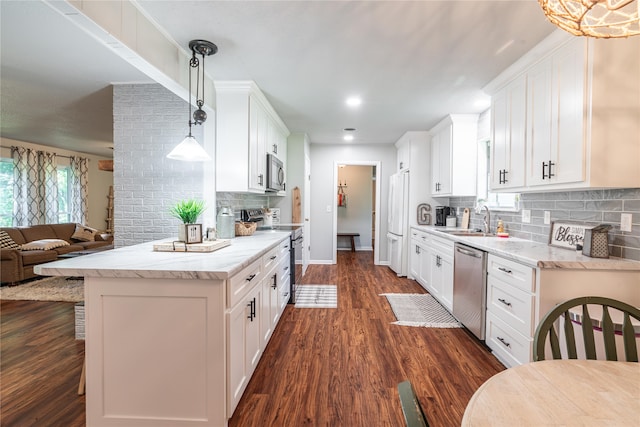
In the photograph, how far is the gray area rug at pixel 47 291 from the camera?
4.17 m

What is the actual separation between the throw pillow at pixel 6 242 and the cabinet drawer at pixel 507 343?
6422 mm

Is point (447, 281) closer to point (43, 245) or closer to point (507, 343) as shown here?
point (507, 343)

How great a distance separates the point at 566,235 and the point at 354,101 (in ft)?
7.84

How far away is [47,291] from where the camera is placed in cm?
446

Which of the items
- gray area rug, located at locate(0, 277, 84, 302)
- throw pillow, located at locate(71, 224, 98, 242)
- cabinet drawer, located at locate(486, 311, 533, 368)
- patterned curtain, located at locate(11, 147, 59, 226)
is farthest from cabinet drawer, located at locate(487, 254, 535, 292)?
patterned curtain, located at locate(11, 147, 59, 226)

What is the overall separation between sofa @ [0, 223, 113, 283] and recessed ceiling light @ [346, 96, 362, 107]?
4509mm

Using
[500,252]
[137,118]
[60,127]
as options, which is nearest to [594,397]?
[500,252]

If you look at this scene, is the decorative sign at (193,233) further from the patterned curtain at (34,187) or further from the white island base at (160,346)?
the patterned curtain at (34,187)

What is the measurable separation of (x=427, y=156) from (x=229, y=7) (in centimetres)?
403

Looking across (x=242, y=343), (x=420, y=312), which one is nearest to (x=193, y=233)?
(x=242, y=343)

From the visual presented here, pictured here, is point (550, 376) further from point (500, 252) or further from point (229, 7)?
point (229, 7)

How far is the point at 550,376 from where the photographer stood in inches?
38.9

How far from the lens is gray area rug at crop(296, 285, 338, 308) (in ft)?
13.0

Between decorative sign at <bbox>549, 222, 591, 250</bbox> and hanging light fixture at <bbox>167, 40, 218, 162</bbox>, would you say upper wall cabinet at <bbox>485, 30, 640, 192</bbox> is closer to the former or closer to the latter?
decorative sign at <bbox>549, 222, 591, 250</bbox>
